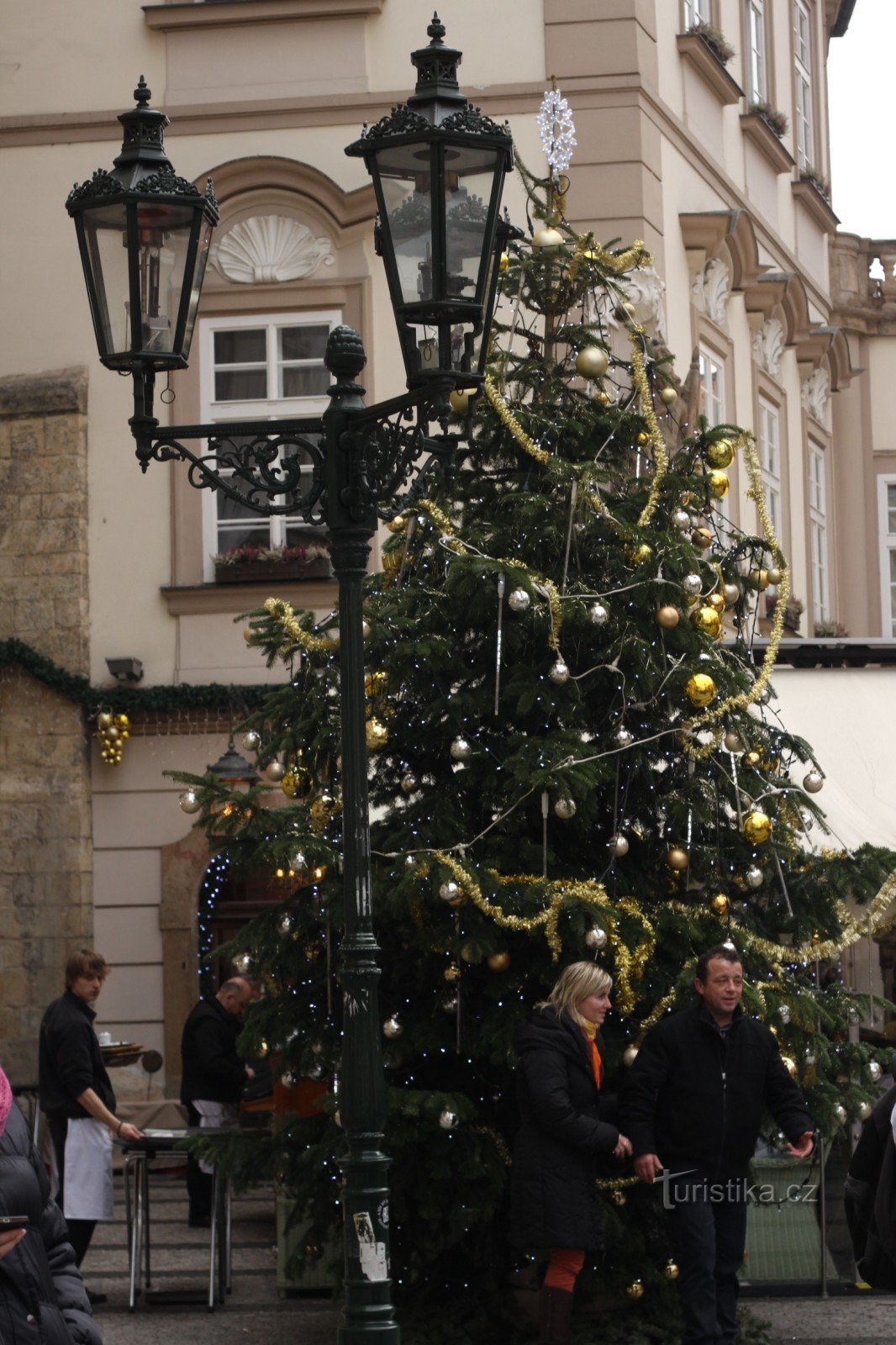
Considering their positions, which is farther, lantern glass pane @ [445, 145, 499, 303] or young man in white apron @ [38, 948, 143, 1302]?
young man in white apron @ [38, 948, 143, 1302]

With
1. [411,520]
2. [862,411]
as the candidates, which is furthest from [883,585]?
[411,520]

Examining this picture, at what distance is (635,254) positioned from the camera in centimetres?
954

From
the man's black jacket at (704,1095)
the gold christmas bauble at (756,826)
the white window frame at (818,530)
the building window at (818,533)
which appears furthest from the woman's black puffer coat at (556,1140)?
the building window at (818,533)

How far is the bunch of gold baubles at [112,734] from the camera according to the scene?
51.5 feet

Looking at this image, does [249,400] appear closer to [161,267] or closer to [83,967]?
[83,967]

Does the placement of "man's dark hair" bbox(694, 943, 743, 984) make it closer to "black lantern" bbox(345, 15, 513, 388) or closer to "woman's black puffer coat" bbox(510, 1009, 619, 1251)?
"woman's black puffer coat" bbox(510, 1009, 619, 1251)

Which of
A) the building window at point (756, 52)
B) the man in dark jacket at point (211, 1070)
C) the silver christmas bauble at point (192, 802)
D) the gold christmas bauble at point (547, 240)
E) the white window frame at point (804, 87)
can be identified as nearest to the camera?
the silver christmas bauble at point (192, 802)

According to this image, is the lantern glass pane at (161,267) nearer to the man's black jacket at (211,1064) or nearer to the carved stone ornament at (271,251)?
the man's black jacket at (211,1064)

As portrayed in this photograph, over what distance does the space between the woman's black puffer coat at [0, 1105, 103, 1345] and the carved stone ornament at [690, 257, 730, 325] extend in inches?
520

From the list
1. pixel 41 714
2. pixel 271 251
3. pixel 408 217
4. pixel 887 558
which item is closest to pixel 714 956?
pixel 408 217

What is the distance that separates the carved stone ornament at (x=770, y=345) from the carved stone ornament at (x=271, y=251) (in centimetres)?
464

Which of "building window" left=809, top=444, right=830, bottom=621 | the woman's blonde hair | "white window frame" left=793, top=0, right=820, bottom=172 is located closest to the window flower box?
"building window" left=809, top=444, right=830, bottom=621

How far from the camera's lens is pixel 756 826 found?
28.8 feet

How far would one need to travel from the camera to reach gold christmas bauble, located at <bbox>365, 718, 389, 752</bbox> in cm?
896
